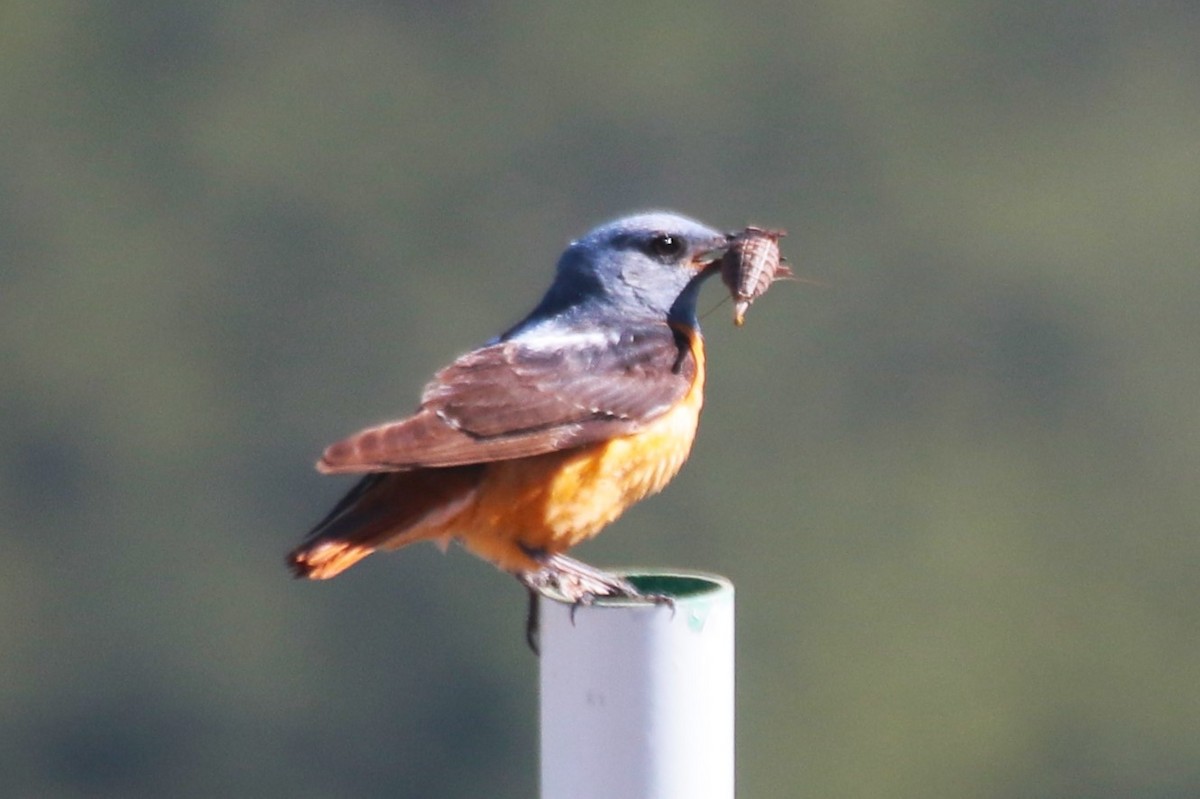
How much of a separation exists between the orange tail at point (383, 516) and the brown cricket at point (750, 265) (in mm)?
717

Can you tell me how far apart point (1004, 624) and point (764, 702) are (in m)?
2.55

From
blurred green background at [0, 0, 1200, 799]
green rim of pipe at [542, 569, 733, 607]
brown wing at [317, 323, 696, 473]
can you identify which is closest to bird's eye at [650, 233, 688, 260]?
brown wing at [317, 323, 696, 473]

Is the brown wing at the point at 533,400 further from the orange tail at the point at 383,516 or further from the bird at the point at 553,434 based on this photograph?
the orange tail at the point at 383,516

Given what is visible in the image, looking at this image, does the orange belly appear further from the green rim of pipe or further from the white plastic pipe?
the white plastic pipe

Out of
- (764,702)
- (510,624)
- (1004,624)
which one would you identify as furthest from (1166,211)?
(510,624)

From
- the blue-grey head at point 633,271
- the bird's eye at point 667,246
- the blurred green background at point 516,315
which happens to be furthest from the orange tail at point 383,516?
the blurred green background at point 516,315

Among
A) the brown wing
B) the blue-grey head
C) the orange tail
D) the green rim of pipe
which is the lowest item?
the green rim of pipe

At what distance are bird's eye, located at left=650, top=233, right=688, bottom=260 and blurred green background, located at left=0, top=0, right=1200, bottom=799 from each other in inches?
517

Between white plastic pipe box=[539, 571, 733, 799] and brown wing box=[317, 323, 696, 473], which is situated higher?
brown wing box=[317, 323, 696, 473]

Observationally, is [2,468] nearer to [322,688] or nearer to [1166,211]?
[322,688]

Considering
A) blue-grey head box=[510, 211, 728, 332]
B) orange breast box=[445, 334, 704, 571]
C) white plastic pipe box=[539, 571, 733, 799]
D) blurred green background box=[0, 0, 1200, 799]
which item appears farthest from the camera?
blurred green background box=[0, 0, 1200, 799]

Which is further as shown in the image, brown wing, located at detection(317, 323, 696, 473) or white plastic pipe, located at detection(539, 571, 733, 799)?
brown wing, located at detection(317, 323, 696, 473)

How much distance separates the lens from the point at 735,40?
66.4 ft

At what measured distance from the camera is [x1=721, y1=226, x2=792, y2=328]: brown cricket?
430cm
